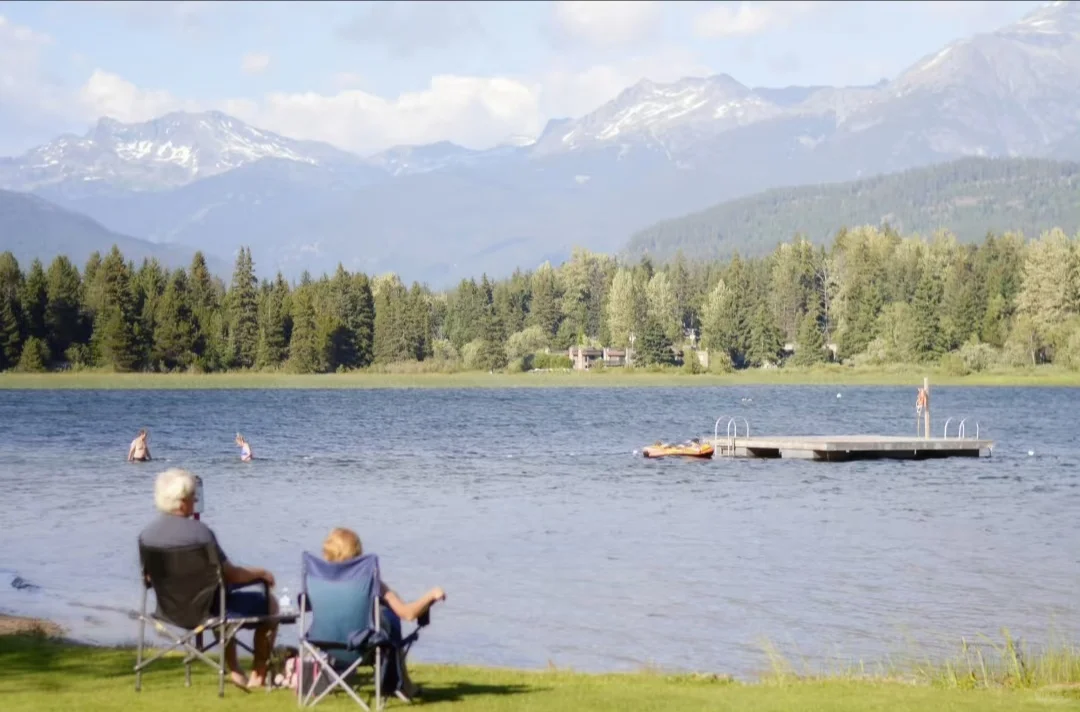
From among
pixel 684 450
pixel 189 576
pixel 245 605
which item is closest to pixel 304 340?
pixel 684 450

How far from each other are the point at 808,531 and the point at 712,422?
48.8 metres

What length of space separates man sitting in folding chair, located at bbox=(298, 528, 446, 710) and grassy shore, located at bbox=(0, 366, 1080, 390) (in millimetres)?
116279

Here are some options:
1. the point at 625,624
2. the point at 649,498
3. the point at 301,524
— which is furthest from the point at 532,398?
the point at 625,624

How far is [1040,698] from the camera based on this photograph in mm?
12273

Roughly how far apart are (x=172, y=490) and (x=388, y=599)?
1.95 meters

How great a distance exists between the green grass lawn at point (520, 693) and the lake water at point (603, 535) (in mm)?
2555

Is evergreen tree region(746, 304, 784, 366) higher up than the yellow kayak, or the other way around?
evergreen tree region(746, 304, 784, 366)

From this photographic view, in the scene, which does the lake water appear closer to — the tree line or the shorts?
the shorts

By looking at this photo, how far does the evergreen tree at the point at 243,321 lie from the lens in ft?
452

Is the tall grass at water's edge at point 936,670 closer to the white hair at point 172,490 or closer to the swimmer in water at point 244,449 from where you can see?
the white hair at point 172,490

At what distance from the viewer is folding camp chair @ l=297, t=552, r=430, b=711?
11344 mm

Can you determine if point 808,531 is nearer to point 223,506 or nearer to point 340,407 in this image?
point 223,506

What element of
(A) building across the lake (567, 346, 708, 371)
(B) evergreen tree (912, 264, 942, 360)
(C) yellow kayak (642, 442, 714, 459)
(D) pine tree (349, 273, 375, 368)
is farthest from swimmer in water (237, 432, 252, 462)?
(A) building across the lake (567, 346, 708, 371)

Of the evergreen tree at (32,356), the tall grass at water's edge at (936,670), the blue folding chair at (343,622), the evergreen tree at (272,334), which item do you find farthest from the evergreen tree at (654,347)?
the blue folding chair at (343,622)
